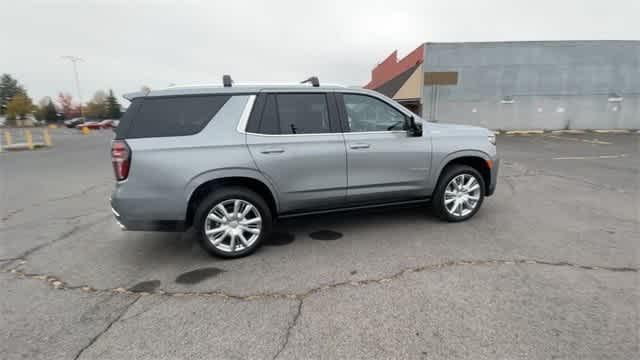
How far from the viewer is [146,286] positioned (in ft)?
9.78

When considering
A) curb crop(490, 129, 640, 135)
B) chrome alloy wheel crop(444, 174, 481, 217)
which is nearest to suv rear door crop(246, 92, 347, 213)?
chrome alloy wheel crop(444, 174, 481, 217)

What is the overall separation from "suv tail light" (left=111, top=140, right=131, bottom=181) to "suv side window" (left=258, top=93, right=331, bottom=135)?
4.41 ft

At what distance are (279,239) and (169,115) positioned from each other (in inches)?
76.5

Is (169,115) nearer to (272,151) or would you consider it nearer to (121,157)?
(121,157)

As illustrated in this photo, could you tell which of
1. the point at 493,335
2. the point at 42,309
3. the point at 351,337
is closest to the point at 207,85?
the point at 42,309

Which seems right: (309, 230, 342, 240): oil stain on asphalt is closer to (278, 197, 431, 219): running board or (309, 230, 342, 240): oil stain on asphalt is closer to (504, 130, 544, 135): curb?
(278, 197, 431, 219): running board

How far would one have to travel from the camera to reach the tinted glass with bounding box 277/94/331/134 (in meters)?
3.60

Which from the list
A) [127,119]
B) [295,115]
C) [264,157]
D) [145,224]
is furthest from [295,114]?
[145,224]

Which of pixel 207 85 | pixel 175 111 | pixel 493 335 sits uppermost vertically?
pixel 207 85

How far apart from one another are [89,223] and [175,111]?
9.81 ft

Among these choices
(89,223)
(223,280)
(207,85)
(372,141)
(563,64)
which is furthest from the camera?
(563,64)

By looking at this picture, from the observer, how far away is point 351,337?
222 cm

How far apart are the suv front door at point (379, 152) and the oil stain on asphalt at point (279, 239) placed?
0.92 meters

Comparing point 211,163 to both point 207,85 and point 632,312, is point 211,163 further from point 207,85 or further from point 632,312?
point 632,312
